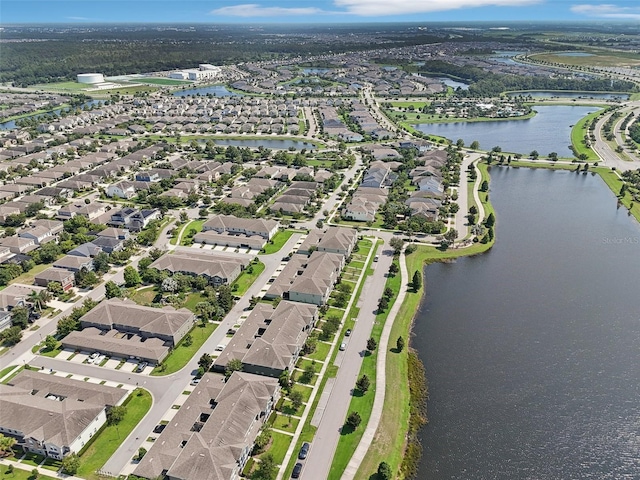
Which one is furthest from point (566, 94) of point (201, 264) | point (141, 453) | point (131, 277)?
point (141, 453)

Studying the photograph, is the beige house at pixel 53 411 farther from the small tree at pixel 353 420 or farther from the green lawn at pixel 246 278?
the small tree at pixel 353 420

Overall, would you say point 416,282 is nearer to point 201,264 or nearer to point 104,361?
point 201,264

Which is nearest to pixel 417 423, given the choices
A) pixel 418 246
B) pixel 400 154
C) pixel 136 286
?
pixel 418 246

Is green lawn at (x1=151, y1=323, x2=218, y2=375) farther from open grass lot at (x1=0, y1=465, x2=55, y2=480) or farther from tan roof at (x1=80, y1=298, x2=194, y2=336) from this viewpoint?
open grass lot at (x1=0, y1=465, x2=55, y2=480)

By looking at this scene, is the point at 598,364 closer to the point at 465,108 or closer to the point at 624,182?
the point at 624,182

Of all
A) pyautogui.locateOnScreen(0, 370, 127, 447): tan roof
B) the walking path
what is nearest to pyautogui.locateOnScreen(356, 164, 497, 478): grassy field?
the walking path

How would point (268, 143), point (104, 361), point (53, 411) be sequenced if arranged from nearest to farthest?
1. point (53, 411)
2. point (104, 361)
3. point (268, 143)

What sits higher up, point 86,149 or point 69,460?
point 86,149
